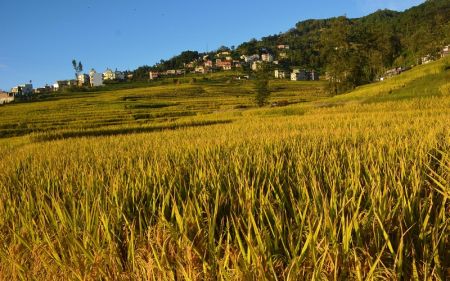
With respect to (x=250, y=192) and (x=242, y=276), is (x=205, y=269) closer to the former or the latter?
(x=242, y=276)

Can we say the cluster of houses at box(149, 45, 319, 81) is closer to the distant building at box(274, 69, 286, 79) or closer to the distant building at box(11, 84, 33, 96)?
the distant building at box(274, 69, 286, 79)

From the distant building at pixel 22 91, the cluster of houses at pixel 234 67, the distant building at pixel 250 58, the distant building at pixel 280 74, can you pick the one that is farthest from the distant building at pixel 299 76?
the distant building at pixel 22 91

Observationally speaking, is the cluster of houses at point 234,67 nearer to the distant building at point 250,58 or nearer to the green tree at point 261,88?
the distant building at point 250,58

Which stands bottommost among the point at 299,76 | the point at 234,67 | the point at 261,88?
the point at 261,88

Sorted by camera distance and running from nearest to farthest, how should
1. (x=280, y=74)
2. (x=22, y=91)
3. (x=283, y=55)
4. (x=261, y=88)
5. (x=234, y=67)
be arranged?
(x=261, y=88) → (x=280, y=74) → (x=22, y=91) → (x=234, y=67) → (x=283, y=55)

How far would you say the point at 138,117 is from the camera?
37250 mm

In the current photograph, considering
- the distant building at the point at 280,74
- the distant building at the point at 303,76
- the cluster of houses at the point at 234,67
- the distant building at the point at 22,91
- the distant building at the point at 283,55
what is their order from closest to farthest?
1. the distant building at the point at 22,91
2. the distant building at the point at 303,76
3. the cluster of houses at the point at 234,67
4. the distant building at the point at 280,74
5. the distant building at the point at 283,55

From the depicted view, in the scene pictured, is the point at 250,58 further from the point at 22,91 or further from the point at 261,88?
the point at 261,88

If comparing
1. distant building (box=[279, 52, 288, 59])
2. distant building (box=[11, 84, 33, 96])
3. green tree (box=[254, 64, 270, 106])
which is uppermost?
distant building (box=[279, 52, 288, 59])

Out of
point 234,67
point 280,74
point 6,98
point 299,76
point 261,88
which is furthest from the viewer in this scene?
point 234,67

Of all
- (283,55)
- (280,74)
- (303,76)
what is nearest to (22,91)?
(280,74)

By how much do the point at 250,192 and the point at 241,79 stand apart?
389 feet

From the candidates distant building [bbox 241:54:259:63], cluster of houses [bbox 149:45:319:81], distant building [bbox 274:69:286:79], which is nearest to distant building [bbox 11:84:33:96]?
cluster of houses [bbox 149:45:319:81]

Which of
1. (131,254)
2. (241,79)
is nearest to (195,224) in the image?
(131,254)
